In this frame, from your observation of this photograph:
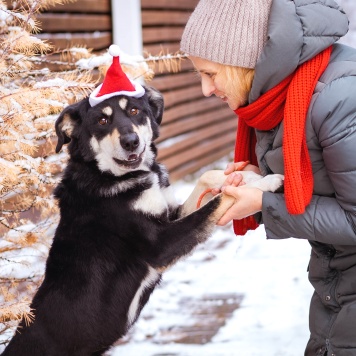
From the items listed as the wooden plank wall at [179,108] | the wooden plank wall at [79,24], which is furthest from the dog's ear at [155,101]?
the wooden plank wall at [179,108]

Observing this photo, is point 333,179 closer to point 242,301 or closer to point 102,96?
point 102,96

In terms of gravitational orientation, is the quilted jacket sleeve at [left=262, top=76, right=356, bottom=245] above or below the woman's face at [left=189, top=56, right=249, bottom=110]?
below

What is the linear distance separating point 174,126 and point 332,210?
21.5 feet

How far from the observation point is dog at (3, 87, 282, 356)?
2830mm

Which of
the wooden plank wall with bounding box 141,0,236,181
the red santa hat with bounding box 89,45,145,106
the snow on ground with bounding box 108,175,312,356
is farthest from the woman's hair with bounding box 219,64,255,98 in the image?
the wooden plank wall with bounding box 141,0,236,181

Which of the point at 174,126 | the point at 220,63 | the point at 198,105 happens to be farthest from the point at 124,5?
the point at 220,63

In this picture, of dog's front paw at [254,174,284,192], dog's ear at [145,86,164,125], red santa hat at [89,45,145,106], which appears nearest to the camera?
dog's front paw at [254,174,284,192]

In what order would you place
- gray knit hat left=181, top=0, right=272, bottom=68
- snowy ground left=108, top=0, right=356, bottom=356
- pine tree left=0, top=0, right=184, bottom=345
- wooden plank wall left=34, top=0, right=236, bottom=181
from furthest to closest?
wooden plank wall left=34, top=0, right=236, bottom=181
snowy ground left=108, top=0, right=356, bottom=356
pine tree left=0, top=0, right=184, bottom=345
gray knit hat left=181, top=0, right=272, bottom=68

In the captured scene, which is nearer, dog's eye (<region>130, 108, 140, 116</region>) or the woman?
the woman

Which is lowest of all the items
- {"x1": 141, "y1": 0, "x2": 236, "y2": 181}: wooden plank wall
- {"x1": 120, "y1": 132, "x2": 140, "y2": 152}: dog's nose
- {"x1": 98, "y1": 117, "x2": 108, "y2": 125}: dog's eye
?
{"x1": 141, "y1": 0, "x2": 236, "y2": 181}: wooden plank wall

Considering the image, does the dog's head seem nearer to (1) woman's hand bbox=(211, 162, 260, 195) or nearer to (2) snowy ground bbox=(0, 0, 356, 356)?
(1) woman's hand bbox=(211, 162, 260, 195)

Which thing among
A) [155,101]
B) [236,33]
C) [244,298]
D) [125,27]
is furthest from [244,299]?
[125,27]

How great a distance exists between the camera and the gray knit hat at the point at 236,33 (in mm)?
2301

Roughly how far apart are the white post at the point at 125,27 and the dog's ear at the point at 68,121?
3960 mm
